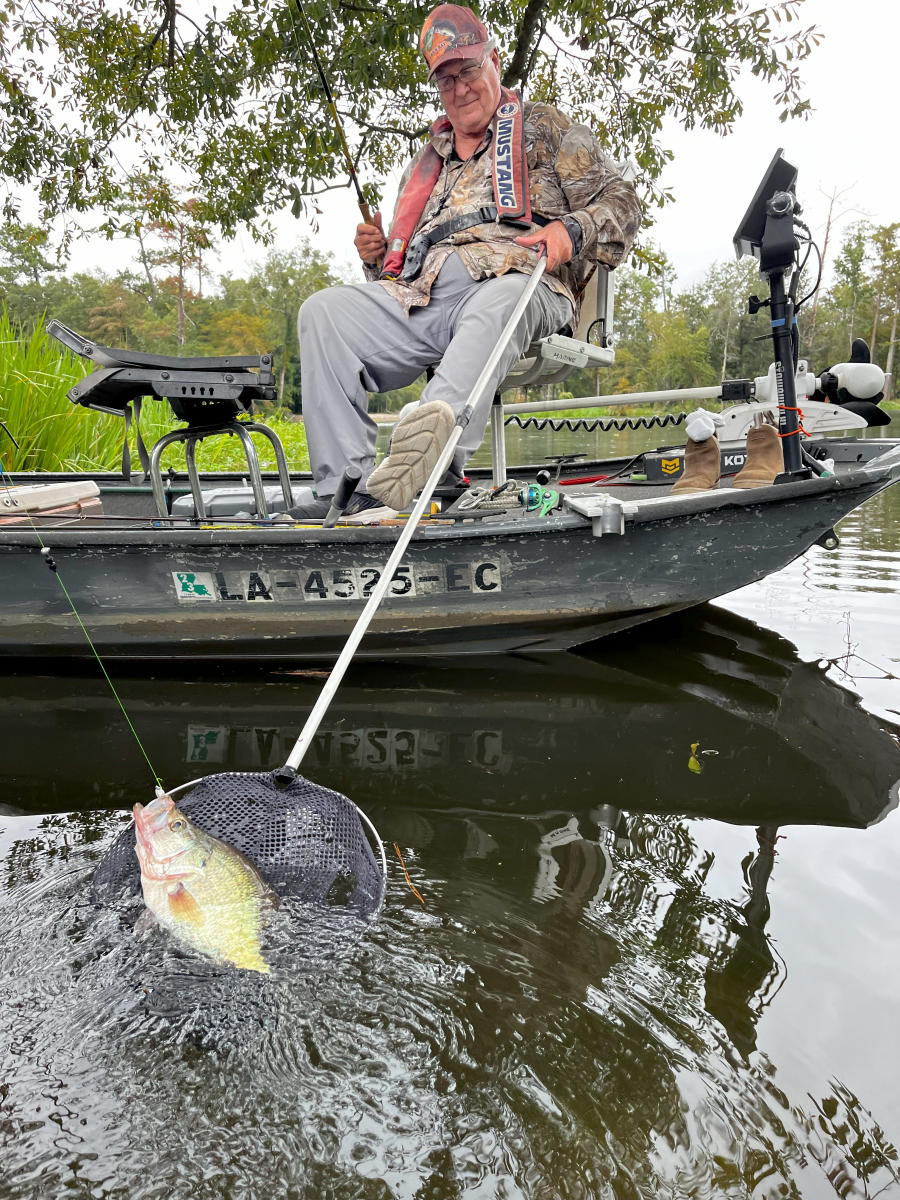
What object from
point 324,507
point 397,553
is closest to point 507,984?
point 397,553

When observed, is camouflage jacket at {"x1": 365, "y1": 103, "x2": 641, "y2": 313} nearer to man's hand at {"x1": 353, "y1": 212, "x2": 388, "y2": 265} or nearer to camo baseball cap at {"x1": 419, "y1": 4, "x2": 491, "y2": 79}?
man's hand at {"x1": 353, "y1": 212, "x2": 388, "y2": 265}

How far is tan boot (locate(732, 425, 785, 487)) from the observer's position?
12.3ft

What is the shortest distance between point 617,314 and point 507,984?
6176 cm

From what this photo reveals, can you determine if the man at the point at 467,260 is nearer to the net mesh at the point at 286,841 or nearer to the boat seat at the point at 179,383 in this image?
the boat seat at the point at 179,383

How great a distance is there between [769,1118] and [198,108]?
851 cm

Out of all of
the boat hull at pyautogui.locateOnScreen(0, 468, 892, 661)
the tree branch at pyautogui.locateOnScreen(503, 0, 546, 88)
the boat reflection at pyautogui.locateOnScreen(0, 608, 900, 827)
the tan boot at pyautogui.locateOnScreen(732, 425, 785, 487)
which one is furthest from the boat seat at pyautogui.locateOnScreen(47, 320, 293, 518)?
the tree branch at pyautogui.locateOnScreen(503, 0, 546, 88)

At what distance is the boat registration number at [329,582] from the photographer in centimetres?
334

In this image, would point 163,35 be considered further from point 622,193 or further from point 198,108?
point 622,193

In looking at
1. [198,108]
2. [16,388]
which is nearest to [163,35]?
[198,108]

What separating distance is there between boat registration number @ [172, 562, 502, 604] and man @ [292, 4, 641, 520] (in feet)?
1.49

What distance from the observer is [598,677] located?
3.52m

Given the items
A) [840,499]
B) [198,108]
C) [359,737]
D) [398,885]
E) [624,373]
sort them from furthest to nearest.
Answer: [624,373]
[198,108]
[840,499]
[359,737]
[398,885]

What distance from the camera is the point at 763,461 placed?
12.4 feet

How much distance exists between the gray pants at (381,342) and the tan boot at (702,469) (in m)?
0.91
